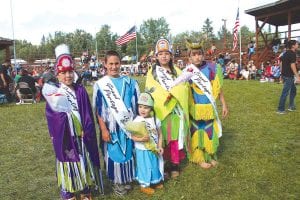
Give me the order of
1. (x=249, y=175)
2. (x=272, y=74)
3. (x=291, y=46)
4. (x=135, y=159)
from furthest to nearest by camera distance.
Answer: (x=272, y=74) → (x=291, y=46) → (x=249, y=175) → (x=135, y=159)

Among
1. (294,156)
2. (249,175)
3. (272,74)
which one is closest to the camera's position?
(249,175)

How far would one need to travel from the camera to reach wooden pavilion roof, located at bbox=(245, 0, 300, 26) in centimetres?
1936

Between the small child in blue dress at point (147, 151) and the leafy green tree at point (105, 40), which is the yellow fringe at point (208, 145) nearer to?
the small child in blue dress at point (147, 151)

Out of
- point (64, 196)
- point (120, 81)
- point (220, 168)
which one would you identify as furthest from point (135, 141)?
point (220, 168)

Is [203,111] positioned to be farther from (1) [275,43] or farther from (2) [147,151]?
(1) [275,43]

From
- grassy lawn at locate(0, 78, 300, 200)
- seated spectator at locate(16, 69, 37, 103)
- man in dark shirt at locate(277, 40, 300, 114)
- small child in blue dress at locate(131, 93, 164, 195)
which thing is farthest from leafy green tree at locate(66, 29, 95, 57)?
small child in blue dress at locate(131, 93, 164, 195)

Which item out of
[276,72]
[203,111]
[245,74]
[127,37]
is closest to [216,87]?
A: [203,111]

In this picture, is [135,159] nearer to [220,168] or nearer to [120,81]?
[120,81]

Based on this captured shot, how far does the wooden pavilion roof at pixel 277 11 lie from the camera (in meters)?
19.4

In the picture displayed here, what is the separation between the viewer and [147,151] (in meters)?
4.25

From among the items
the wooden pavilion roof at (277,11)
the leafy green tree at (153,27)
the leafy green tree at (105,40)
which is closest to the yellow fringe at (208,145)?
the wooden pavilion roof at (277,11)

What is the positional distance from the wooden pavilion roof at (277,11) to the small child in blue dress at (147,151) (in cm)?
1741

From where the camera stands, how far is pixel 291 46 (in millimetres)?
8812

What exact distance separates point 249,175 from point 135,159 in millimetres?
1617
